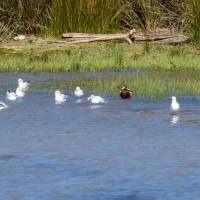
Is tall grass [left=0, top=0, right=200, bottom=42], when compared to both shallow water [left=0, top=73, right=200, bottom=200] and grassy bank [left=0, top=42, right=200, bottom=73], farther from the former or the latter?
shallow water [left=0, top=73, right=200, bottom=200]

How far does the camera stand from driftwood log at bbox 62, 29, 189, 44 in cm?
2527

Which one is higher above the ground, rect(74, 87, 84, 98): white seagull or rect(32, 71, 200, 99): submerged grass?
rect(74, 87, 84, 98): white seagull

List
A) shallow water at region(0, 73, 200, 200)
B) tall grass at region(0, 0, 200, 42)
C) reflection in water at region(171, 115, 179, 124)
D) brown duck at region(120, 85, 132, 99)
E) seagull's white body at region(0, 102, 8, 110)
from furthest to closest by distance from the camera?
1. tall grass at region(0, 0, 200, 42)
2. brown duck at region(120, 85, 132, 99)
3. seagull's white body at region(0, 102, 8, 110)
4. reflection in water at region(171, 115, 179, 124)
5. shallow water at region(0, 73, 200, 200)

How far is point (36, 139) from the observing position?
12.3 m

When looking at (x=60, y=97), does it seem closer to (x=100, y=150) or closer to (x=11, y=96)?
(x=11, y=96)

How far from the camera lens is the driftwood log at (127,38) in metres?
25.3

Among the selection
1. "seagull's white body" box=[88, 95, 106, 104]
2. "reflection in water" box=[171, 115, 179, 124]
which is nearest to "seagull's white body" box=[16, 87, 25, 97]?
"seagull's white body" box=[88, 95, 106, 104]

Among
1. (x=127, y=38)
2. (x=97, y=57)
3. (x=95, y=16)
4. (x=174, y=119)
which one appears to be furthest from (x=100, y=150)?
(x=95, y=16)

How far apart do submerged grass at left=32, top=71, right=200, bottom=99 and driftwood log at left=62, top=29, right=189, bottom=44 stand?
461cm

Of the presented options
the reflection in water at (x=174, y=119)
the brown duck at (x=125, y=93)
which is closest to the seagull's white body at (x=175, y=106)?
the reflection in water at (x=174, y=119)

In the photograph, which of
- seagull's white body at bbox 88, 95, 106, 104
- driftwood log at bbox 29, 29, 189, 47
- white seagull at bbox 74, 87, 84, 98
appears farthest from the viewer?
driftwood log at bbox 29, 29, 189, 47

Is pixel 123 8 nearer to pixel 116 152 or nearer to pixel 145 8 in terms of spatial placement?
pixel 145 8

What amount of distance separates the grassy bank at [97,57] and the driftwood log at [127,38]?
1.07 ft

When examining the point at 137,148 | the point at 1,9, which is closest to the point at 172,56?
the point at 1,9
